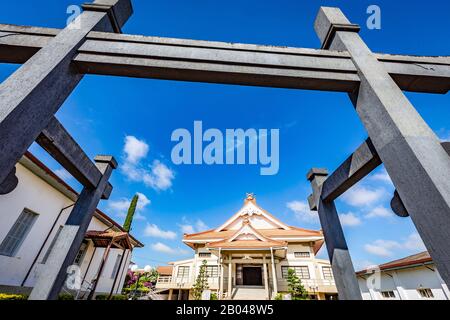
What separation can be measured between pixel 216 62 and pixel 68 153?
1.94 meters

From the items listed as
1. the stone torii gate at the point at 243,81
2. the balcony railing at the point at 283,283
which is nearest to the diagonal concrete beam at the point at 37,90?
the stone torii gate at the point at 243,81

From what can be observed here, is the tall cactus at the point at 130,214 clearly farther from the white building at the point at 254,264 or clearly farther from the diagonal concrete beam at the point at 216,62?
the diagonal concrete beam at the point at 216,62

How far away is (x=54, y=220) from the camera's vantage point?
955 cm

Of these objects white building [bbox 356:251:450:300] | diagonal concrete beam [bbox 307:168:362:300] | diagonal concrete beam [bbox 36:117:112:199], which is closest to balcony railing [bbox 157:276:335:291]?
white building [bbox 356:251:450:300]

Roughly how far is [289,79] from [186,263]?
17013 mm

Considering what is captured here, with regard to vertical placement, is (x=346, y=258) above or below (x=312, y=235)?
below

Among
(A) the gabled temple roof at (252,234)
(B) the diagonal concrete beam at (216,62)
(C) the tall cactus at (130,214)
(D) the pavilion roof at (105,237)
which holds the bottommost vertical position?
(B) the diagonal concrete beam at (216,62)

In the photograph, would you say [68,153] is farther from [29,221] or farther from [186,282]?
[186,282]

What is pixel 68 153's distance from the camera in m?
2.37

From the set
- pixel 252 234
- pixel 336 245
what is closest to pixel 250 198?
pixel 252 234

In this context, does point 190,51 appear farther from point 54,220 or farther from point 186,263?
point 186,263

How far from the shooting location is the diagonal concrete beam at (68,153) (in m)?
2.13

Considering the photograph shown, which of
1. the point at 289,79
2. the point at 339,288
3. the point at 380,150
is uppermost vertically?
the point at 289,79

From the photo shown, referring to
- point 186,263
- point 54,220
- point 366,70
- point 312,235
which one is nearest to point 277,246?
point 312,235
